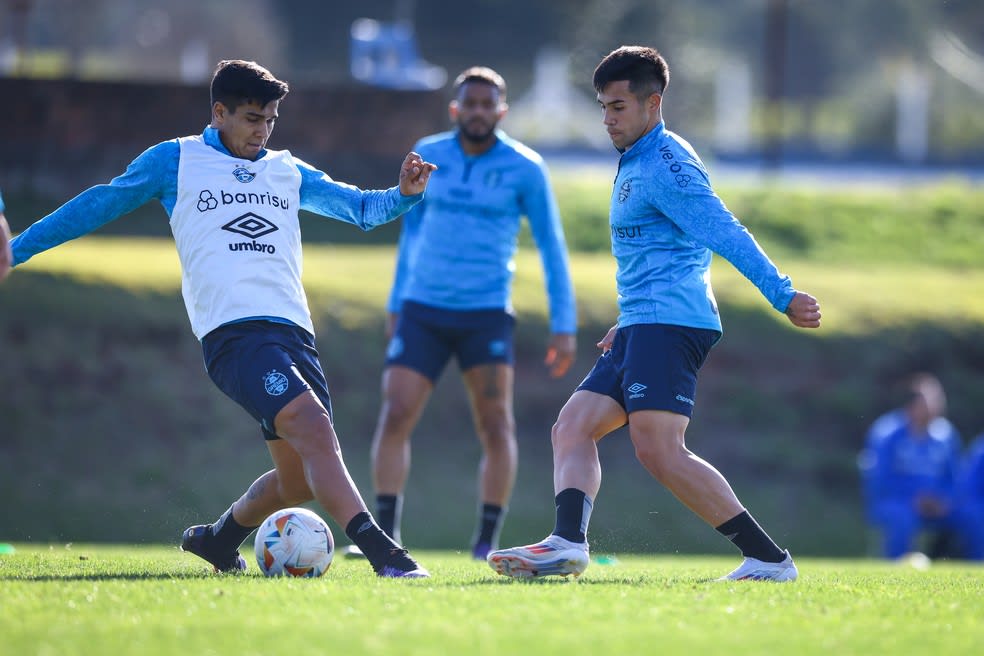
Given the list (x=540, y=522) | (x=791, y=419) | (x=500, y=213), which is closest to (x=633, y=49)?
(x=500, y=213)

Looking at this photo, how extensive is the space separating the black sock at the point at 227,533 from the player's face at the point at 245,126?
168 centimetres

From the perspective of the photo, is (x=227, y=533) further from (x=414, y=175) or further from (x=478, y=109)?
(x=478, y=109)

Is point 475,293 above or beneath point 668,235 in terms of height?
beneath

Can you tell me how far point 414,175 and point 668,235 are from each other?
1.19 metres

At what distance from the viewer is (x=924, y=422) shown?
14992 mm

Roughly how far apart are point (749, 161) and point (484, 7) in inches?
593

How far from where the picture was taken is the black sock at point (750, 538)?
6547 millimetres

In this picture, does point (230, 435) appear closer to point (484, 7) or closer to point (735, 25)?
point (484, 7)

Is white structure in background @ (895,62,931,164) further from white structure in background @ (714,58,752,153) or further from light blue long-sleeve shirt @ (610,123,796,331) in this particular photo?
light blue long-sleeve shirt @ (610,123,796,331)

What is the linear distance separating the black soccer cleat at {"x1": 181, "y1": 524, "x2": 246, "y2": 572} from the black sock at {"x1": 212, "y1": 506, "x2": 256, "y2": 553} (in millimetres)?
27

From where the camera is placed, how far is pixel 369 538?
20.5ft

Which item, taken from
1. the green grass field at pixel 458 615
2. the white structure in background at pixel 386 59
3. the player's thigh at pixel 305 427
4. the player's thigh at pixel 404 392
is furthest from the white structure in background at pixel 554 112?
the green grass field at pixel 458 615

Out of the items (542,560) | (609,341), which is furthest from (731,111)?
(542,560)

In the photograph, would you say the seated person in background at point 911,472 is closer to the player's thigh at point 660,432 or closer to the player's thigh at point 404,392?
the player's thigh at point 404,392
